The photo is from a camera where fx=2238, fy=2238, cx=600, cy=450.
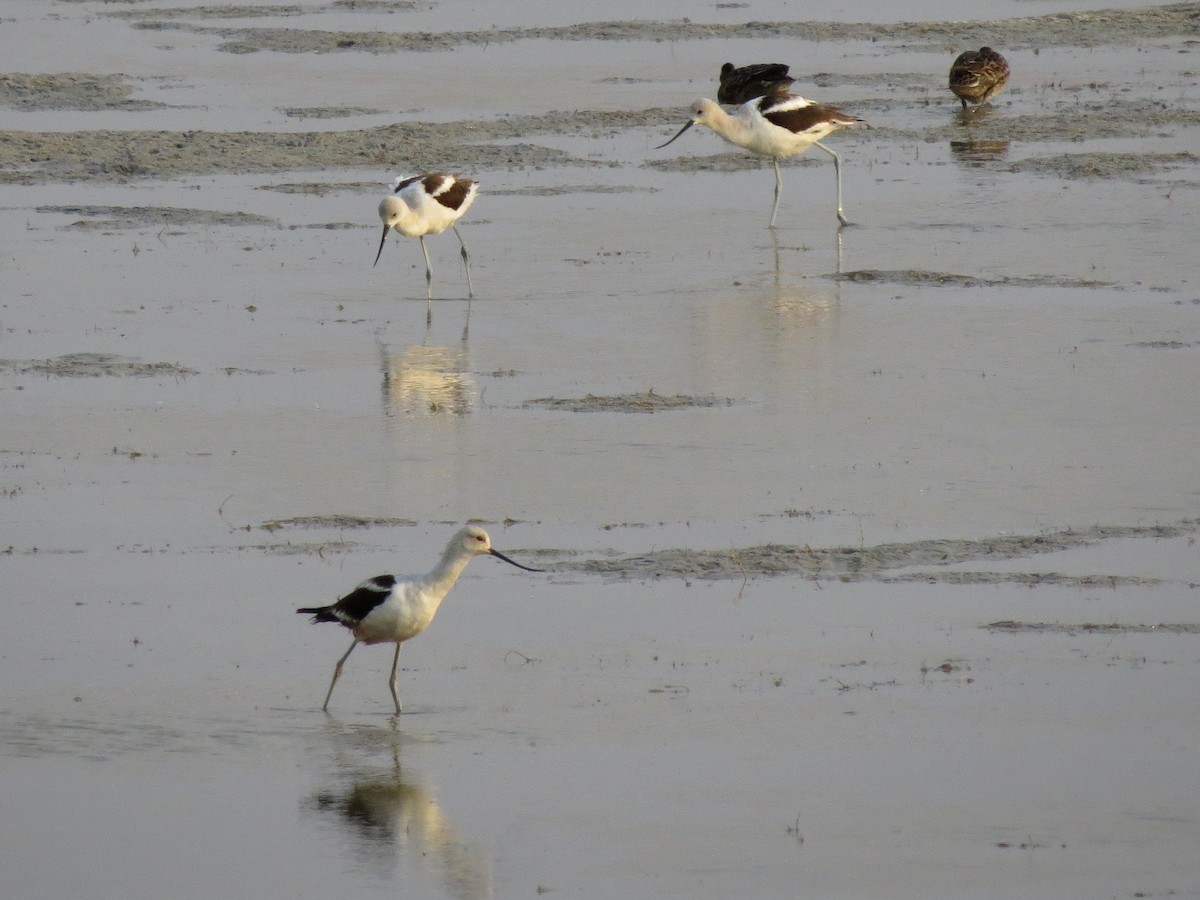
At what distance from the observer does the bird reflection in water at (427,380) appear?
1355 cm

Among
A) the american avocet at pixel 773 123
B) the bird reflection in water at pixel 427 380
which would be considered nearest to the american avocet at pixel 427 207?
the bird reflection in water at pixel 427 380

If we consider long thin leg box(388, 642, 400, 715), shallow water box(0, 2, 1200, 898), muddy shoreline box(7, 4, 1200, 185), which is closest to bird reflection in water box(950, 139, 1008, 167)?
muddy shoreline box(7, 4, 1200, 185)

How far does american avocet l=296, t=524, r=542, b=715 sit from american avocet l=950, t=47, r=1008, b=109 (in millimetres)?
18349

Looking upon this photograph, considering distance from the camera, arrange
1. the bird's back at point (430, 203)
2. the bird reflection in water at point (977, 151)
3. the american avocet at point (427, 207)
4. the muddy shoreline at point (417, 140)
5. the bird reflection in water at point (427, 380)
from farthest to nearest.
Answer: the bird reflection in water at point (977, 151), the muddy shoreline at point (417, 140), the bird's back at point (430, 203), the american avocet at point (427, 207), the bird reflection in water at point (427, 380)

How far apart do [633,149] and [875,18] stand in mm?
13368

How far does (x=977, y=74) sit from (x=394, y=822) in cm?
1990

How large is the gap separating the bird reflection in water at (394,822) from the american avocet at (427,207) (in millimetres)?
9104

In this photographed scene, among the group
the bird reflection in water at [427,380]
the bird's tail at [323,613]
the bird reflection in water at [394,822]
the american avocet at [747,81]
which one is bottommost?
the bird reflection in water at [394,822]

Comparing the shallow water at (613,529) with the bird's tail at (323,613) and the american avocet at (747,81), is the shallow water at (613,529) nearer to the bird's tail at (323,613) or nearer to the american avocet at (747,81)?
the bird's tail at (323,613)

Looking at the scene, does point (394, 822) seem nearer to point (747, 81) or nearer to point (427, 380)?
point (427, 380)

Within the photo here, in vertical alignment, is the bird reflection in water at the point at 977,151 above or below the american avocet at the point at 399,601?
above

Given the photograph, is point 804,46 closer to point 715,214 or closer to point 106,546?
point 715,214

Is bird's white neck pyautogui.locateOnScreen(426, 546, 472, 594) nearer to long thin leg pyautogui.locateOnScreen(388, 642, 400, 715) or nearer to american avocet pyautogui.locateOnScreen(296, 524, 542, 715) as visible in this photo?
american avocet pyautogui.locateOnScreen(296, 524, 542, 715)

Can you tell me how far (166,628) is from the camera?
954cm
